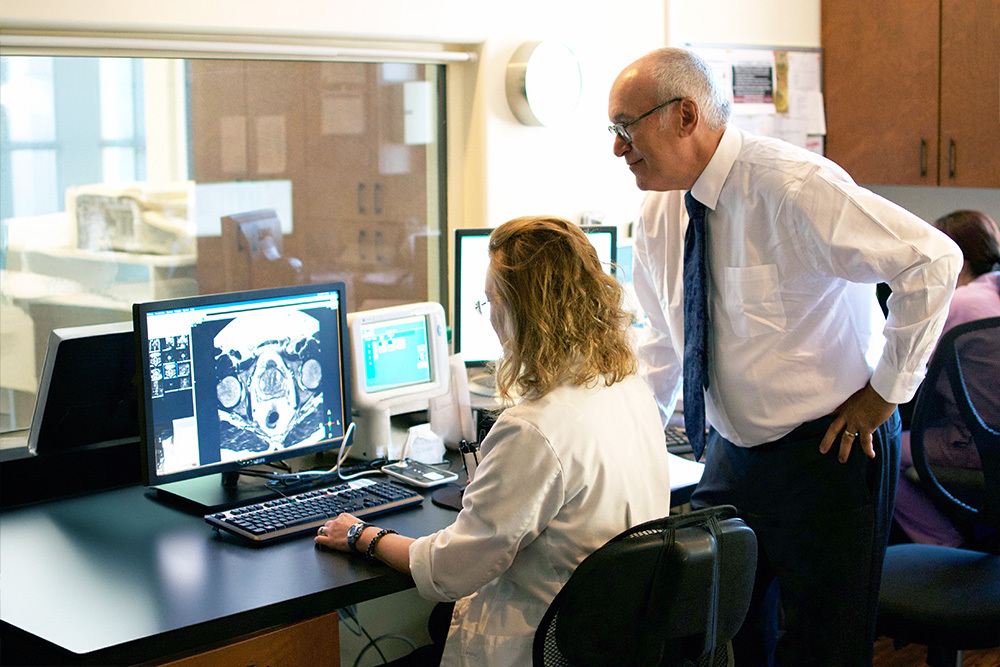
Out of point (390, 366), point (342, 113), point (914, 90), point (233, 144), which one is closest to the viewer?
point (390, 366)

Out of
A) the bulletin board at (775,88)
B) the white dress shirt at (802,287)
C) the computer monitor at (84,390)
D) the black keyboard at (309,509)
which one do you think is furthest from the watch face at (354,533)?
the bulletin board at (775,88)

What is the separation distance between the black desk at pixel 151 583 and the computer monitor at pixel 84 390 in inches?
6.5

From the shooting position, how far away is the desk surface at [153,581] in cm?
141

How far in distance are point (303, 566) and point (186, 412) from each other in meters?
0.45

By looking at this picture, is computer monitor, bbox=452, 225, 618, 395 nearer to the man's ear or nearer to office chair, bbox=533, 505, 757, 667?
the man's ear

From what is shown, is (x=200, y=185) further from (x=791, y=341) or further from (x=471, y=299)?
(x=791, y=341)

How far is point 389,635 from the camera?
2.64m

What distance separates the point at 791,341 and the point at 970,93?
193cm

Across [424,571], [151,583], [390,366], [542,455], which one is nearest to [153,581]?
[151,583]

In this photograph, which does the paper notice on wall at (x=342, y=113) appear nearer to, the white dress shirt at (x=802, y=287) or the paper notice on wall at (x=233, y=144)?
the paper notice on wall at (x=233, y=144)

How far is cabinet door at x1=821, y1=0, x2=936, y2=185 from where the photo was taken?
3443 millimetres

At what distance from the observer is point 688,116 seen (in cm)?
192

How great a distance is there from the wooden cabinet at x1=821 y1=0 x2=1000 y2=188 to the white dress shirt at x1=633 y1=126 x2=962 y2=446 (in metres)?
1.72

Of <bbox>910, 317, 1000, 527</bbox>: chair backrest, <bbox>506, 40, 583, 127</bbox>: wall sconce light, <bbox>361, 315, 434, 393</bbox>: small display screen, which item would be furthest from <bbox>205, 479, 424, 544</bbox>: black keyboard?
<bbox>506, 40, 583, 127</bbox>: wall sconce light
